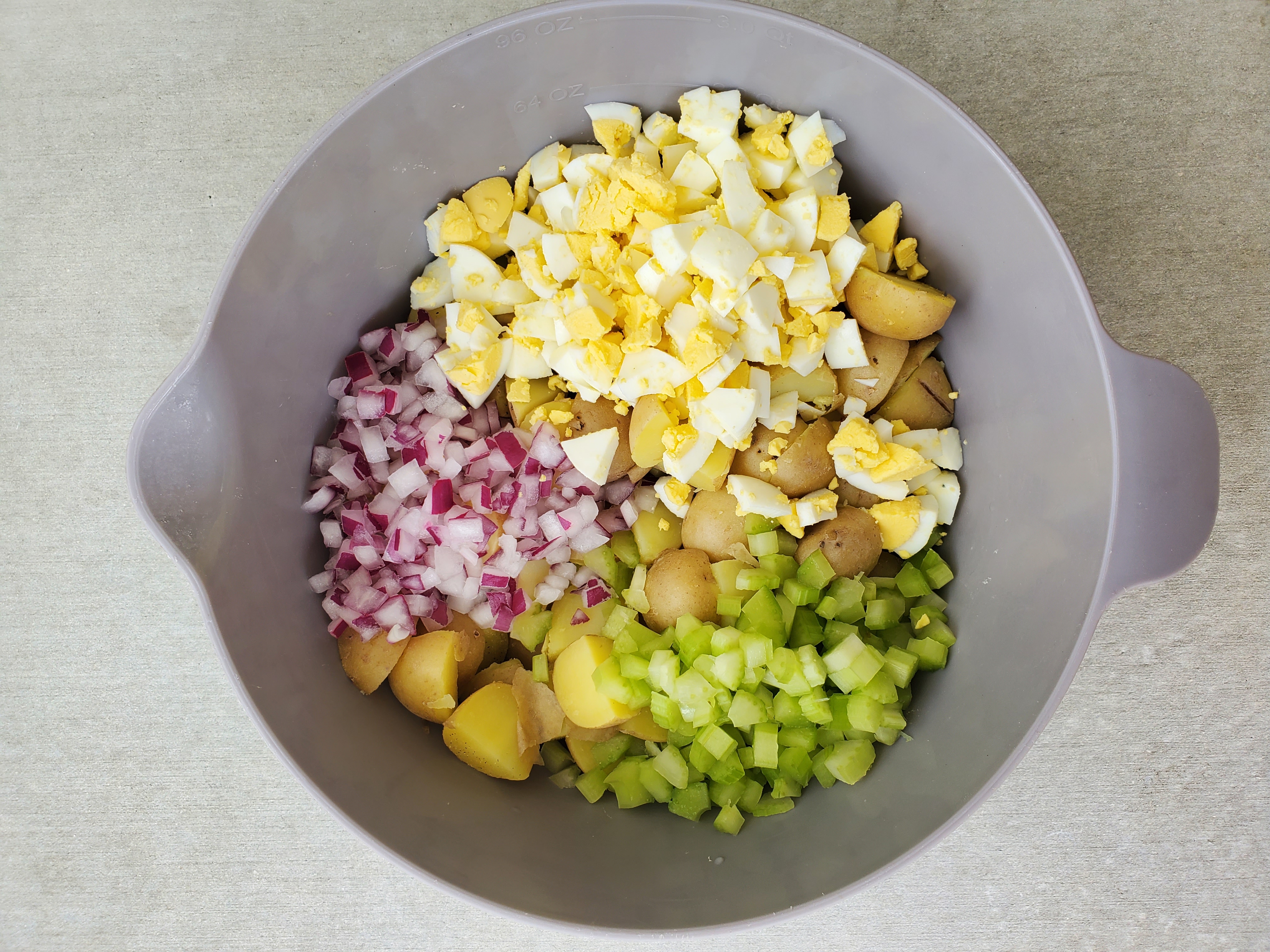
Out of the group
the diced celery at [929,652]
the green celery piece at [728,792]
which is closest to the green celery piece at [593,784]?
the green celery piece at [728,792]

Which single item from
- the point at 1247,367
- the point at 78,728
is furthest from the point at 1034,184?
the point at 78,728

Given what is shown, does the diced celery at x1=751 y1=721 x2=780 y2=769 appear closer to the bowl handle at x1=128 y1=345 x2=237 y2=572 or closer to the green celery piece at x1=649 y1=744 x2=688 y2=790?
the green celery piece at x1=649 y1=744 x2=688 y2=790

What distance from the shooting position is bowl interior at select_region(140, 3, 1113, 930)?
1.06m

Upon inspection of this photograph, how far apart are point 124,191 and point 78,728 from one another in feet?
3.17

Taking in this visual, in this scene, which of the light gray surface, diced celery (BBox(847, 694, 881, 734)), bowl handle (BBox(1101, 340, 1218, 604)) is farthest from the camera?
the light gray surface

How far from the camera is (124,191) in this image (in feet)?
4.72

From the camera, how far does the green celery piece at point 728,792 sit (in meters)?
1.19

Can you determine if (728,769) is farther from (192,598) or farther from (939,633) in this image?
(192,598)

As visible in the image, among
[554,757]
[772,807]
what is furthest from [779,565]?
[554,757]

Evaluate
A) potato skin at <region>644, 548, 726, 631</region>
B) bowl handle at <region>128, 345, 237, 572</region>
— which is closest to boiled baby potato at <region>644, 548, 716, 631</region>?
potato skin at <region>644, 548, 726, 631</region>

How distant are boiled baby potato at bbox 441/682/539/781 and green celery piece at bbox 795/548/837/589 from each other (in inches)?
18.9

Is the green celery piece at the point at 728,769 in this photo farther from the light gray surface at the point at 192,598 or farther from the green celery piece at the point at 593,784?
the light gray surface at the point at 192,598

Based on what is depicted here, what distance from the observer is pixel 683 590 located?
1.18m

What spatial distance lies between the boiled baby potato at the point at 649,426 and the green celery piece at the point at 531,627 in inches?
11.6
